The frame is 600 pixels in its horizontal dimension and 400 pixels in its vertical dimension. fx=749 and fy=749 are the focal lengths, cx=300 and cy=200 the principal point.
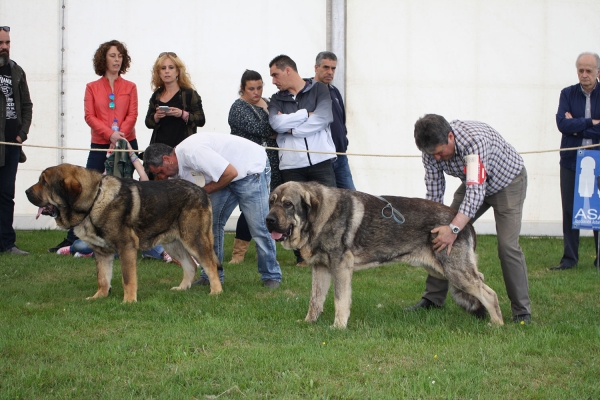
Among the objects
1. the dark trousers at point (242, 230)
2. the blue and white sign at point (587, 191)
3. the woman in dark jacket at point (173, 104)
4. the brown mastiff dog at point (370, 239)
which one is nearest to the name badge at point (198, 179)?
the woman in dark jacket at point (173, 104)

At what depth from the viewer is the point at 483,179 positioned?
236 inches

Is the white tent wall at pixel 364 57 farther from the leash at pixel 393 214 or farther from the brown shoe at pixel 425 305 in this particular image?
the leash at pixel 393 214

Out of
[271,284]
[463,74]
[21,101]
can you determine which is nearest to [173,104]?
[21,101]

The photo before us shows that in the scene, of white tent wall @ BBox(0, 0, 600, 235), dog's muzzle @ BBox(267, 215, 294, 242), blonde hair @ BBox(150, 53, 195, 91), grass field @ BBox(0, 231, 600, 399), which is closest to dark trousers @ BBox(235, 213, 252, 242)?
grass field @ BBox(0, 231, 600, 399)

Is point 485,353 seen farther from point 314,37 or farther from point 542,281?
point 314,37

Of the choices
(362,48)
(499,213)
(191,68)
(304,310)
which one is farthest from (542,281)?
(191,68)

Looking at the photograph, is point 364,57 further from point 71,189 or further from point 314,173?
point 71,189

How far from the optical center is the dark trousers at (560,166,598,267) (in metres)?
9.28

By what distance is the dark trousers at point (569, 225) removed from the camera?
365 inches

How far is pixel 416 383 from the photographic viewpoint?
4633mm

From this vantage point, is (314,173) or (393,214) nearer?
(393,214)

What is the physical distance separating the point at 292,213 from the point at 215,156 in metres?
1.87

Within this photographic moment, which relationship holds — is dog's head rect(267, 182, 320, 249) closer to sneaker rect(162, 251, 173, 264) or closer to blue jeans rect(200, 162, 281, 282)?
blue jeans rect(200, 162, 281, 282)

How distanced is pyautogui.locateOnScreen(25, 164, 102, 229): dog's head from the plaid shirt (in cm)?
323
